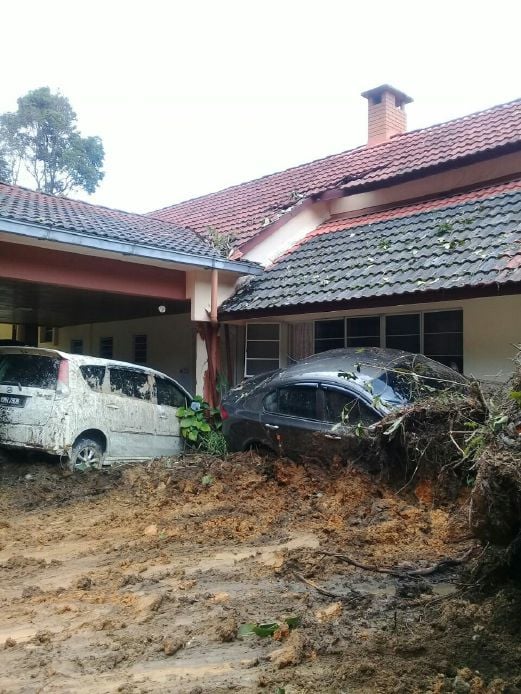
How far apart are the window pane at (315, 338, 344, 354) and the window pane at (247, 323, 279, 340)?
0.92 metres

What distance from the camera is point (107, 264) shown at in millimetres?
10078

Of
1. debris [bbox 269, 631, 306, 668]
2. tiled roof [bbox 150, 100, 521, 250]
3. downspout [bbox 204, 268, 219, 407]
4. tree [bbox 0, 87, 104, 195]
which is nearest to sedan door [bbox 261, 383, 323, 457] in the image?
downspout [bbox 204, 268, 219, 407]

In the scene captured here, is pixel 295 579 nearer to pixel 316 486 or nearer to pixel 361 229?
pixel 316 486

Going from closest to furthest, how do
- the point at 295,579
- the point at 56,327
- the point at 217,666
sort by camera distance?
the point at 217,666 → the point at 295,579 → the point at 56,327

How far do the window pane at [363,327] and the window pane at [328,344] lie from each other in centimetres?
22

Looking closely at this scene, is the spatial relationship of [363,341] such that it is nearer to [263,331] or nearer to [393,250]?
[393,250]

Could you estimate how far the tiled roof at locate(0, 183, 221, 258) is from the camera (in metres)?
8.89

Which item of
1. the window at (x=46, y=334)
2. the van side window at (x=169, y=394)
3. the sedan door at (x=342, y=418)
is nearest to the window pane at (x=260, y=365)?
the van side window at (x=169, y=394)

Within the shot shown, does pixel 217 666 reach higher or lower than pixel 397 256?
lower

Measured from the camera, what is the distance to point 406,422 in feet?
20.2

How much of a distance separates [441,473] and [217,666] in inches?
127

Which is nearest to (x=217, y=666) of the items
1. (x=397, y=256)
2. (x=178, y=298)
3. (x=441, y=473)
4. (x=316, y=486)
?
(x=441, y=473)

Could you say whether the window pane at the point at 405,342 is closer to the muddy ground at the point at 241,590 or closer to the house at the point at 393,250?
the house at the point at 393,250

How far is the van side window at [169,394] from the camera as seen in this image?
9891mm
